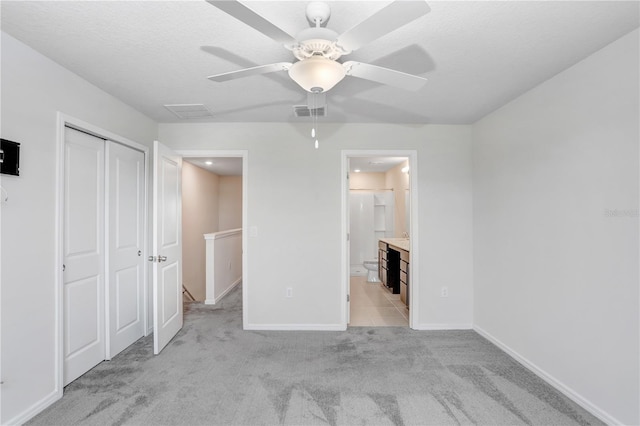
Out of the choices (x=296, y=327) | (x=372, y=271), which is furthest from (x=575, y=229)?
(x=372, y=271)

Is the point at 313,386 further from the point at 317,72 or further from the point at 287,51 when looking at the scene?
the point at 287,51

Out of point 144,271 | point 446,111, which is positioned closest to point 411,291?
point 446,111

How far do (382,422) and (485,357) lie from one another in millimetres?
1385

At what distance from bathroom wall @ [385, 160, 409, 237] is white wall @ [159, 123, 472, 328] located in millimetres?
2272

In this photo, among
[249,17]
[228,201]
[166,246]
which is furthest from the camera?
[228,201]

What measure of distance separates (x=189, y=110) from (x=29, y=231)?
1.66m

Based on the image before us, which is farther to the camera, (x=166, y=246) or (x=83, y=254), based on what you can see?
(x=166, y=246)

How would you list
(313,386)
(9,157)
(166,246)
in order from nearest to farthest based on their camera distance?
(9,157) → (313,386) → (166,246)

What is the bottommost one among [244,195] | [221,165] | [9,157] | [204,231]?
[204,231]

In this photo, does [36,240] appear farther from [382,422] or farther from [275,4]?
[382,422]

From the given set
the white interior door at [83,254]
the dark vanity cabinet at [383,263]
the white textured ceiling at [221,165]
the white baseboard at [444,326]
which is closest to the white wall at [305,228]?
the white baseboard at [444,326]

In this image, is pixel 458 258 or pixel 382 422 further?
pixel 458 258

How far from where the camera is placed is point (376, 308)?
410cm

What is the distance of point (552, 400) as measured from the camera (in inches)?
81.3
